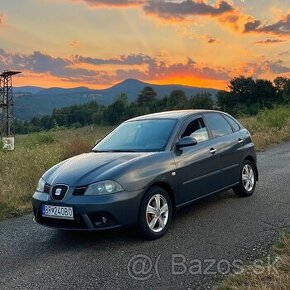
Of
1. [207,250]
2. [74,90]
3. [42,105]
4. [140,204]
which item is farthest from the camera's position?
[74,90]

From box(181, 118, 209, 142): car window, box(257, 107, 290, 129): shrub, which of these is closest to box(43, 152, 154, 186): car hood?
box(181, 118, 209, 142): car window

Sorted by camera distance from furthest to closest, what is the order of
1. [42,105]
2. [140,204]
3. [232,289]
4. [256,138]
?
Answer: [42,105], [256,138], [140,204], [232,289]

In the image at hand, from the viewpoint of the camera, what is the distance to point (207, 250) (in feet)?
16.3

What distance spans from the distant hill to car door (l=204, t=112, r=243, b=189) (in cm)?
5894

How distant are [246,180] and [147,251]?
320 cm

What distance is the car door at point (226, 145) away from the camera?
694cm

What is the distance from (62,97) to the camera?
138375 millimetres

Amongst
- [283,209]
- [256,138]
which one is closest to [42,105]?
[256,138]

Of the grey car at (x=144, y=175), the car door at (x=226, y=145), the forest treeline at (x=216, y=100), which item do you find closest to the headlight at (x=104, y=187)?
the grey car at (x=144, y=175)

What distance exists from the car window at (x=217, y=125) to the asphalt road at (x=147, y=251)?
1.18 meters

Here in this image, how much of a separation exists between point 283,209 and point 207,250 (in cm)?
216

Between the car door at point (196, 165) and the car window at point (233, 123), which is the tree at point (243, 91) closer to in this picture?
the car window at point (233, 123)

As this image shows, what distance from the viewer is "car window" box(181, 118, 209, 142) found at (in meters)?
6.52

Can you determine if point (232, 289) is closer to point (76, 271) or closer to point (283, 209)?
point (76, 271)
